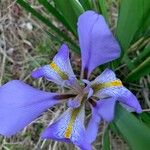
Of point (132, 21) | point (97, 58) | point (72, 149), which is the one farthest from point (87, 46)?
point (72, 149)

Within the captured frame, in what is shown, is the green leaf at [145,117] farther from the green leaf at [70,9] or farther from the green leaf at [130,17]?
the green leaf at [70,9]

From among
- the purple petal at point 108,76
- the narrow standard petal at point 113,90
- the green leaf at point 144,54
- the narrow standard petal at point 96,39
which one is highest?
the narrow standard petal at point 96,39

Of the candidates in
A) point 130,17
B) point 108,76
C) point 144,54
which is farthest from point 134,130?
point 144,54

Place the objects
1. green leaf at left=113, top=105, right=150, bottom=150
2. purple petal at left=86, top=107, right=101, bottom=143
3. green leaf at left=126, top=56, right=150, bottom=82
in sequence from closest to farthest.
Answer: green leaf at left=113, top=105, right=150, bottom=150
purple petal at left=86, top=107, right=101, bottom=143
green leaf at left=126, top=56, right=150, bottom=82

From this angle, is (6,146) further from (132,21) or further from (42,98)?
(132,21)

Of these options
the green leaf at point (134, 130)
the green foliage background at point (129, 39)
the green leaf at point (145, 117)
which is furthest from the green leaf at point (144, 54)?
the green leaf at point (134, 130)

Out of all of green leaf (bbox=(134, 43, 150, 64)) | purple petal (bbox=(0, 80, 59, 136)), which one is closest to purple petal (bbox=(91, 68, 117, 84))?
purple petal (bbox=(0, 80, 59, 136))

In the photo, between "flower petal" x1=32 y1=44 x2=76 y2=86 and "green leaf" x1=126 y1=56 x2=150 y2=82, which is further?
"green leaf" x1=126 y1=56 x2=150 y2=82

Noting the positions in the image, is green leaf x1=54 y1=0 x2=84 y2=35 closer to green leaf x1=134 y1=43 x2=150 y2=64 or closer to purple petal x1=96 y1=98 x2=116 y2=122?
green leaf x1=134 y1=43 x2=150 y2=64

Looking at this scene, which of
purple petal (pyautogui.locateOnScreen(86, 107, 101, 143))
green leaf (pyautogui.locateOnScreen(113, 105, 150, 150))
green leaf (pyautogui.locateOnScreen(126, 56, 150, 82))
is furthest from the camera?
green leaf (pyautogui.locateOnScreen(126, 56, 150, 82))
